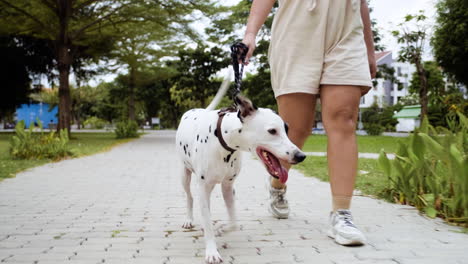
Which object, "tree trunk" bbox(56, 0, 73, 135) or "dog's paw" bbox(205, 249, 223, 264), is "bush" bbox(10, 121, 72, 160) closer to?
"tree trunk" bbox(56, 0, 73, 135)

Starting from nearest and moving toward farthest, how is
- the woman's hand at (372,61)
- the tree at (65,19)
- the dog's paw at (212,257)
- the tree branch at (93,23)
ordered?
the dog's paw at (212,257), the woman's hand at (372,61), the tree at (65,19), the tree branch at (93,23)

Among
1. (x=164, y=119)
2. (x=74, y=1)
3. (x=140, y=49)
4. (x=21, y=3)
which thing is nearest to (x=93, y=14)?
(x=74, y=1)

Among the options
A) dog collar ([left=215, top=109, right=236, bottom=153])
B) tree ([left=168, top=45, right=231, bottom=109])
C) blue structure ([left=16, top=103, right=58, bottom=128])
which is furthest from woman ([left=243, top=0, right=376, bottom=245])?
blue structure ([left=16, top=103, right=58, bottom=128])

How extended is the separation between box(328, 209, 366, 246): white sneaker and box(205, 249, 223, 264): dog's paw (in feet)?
3.01

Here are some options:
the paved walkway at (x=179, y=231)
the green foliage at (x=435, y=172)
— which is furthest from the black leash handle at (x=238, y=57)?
the green foliage at (x=435, y=172)

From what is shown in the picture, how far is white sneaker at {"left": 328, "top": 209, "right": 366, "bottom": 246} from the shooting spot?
286cm

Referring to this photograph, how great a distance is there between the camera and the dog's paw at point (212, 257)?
8.40ft

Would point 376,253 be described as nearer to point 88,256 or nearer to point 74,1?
point 88,256

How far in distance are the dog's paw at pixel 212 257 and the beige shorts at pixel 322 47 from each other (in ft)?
4.70

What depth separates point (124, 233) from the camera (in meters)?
3.37

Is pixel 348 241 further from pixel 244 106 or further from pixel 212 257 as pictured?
pixel 244 106

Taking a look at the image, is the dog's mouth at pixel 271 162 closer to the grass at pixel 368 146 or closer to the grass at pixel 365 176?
the grass at pixel 365 176

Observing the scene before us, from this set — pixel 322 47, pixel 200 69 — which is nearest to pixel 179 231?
pixel 322 47

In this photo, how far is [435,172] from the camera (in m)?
4.16
